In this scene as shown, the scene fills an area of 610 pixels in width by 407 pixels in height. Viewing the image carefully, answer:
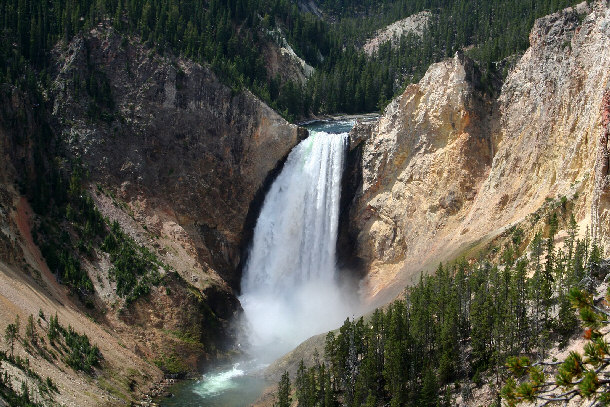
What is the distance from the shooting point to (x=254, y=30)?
3991 inches

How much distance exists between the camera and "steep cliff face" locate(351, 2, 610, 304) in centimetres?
4697

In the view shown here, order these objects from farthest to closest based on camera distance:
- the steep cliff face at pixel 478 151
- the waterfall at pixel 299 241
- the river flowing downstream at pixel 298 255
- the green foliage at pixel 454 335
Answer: the waterfall at pixel 299 241 → the river flowing downstream at pixel 298 255 → the steep cliff face at pixel 478 151 → the green foliage at pixel 454 335

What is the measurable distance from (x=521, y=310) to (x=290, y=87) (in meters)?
63.1

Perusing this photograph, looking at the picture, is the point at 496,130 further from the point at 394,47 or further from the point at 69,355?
the point at 394,47

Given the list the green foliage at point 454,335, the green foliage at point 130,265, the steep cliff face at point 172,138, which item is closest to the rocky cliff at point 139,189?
the steep cliff face at point 172,138

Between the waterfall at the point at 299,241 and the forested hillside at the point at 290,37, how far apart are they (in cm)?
1202

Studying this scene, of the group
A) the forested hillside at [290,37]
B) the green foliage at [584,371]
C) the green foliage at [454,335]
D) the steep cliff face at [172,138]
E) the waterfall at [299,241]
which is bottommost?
the green foliage at [454,335]

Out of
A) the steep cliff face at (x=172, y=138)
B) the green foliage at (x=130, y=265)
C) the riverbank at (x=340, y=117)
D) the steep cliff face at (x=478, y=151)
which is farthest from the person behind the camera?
the riverbank at (x=340, y=117)

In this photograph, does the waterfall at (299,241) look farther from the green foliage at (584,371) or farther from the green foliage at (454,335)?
the green foliage at (584,371)

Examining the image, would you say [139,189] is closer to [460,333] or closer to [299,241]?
[299,241]

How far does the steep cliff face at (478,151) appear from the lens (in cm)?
4697

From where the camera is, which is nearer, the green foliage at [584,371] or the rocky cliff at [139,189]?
the green foliage at [584,371]

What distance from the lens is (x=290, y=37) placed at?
386 feet

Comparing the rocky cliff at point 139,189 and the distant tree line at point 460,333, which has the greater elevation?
the rocky cliff at point 139,189
